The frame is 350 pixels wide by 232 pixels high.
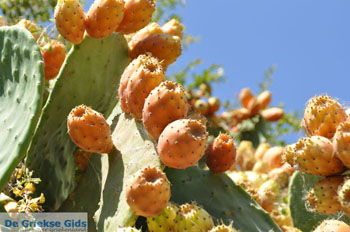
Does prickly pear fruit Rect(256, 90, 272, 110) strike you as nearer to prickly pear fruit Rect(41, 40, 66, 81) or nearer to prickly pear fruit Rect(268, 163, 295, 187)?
prickly pear fruit Rect(268, 163, 295, 187)

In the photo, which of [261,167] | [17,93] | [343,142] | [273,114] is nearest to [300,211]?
[343,142]

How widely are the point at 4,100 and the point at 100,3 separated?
488mm

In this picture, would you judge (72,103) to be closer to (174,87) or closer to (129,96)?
(129,96)

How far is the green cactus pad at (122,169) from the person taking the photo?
6.04 feet

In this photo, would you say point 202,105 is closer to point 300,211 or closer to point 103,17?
point 300,211

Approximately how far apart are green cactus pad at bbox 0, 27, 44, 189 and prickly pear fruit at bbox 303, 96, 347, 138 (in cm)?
84

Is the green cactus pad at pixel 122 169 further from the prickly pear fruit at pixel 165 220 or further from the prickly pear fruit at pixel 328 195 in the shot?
the prickly pear fruit at pixel 328 195

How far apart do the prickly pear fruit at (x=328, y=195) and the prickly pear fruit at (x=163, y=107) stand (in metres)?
0.46

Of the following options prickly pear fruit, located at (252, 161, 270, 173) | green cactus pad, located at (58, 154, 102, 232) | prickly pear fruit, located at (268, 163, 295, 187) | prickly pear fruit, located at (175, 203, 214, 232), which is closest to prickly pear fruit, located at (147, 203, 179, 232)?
prickly pear fruit, located at (175, 203, 214, 232)

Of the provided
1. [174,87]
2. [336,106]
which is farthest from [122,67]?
[336,106]

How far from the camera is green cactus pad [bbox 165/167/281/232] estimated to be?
2.02 m

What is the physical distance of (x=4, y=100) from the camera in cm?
218

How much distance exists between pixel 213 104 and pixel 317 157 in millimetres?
2944

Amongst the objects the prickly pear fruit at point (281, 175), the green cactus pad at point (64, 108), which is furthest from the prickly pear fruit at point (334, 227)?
the prickly pear fruit at point (281, 175)
